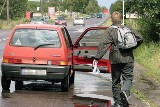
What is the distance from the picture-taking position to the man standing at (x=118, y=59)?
8.13 m

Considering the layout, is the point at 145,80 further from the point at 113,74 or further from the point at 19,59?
the point at 113,74

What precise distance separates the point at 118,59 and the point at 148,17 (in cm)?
1334

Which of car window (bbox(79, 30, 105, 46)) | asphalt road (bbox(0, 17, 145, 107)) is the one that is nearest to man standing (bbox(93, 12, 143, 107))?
asphalt road (bbox(0, 17, 145, 107))

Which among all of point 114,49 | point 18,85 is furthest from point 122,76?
point 18,85

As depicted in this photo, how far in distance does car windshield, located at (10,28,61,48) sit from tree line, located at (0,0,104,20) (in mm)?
68673

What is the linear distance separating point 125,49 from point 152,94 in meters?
3.19

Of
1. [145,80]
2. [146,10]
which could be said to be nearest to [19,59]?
[145,80]

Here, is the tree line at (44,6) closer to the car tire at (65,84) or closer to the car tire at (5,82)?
the car tire at (5,82)

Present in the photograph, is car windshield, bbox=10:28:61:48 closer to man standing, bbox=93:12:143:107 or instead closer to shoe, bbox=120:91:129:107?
man standing, bbox=93:12:143:107

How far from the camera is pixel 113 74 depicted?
8.42 m

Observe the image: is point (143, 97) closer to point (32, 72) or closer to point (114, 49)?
point (32, 72)

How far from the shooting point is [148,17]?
69.3ft

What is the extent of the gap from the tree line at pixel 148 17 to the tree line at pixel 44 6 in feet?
189

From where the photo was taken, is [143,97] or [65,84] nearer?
[143,97]
